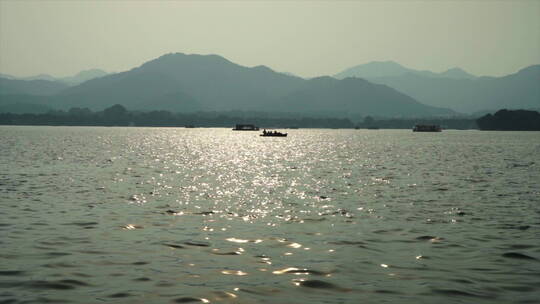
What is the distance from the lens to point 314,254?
2409cm

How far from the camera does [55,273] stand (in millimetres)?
20359

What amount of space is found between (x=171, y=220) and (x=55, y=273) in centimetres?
1278

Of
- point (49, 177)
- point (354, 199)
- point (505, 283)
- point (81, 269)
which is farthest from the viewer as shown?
point (49, 177)

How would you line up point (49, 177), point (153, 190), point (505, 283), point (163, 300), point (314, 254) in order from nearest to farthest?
point (163, 300) < point (505, 283) < point (314, 254) < point (153, 190) < point (49, 177)

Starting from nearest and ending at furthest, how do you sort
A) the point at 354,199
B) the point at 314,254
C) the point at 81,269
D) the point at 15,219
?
the point at 81,269 < the point at 314,254 < the point at 15,219 < the point at 354,199

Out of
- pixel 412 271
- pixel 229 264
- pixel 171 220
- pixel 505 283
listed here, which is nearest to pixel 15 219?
pixel 171 220

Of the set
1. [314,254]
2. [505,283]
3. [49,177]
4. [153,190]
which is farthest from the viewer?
[49,177]

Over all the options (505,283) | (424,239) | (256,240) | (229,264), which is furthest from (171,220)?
(505,283)

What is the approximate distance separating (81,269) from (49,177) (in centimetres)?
4312

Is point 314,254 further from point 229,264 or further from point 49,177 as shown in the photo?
point 49,177

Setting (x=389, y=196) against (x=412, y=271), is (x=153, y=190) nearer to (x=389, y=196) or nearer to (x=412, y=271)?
(x=389, y=196)

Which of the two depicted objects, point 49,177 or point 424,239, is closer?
point 424,239

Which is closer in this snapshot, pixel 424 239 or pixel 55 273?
pixel 55 273

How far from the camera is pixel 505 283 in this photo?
771 inches
